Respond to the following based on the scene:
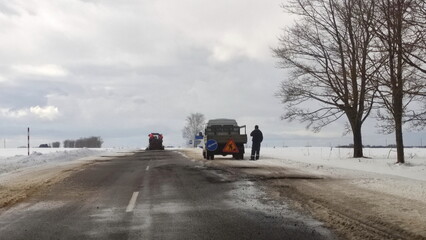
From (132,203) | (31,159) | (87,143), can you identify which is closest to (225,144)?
(31,159)

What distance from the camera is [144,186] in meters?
13.1

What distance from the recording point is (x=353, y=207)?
8797 millimetres

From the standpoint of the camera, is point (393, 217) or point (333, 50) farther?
point (333, 50)

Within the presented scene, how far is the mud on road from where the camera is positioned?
669 centimetres

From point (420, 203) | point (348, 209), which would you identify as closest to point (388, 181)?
point (420, 203)

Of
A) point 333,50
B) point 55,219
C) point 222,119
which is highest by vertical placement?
point 333,50

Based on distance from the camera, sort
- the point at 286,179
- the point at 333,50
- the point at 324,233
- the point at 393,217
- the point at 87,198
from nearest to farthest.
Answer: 1. the point at 324,233
2. the point at 393,217
3. the point at 87,198
4. the point at 286,179
5. the point at 333,50

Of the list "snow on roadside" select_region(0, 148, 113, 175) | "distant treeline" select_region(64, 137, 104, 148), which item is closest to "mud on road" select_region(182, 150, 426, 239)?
"snow on roadside" select_region(0, 148, 113, 175)

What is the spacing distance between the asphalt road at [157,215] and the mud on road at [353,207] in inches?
15.8

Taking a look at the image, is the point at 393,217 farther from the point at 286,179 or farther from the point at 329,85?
the point at 329,85

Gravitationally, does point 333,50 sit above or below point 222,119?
above

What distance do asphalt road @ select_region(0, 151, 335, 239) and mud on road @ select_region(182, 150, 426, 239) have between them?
0.40 m

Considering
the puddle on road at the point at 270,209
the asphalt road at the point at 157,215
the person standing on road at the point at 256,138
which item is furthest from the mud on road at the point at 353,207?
the person standing on road at the point at 256,138

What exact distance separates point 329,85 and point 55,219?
69.4 feet
